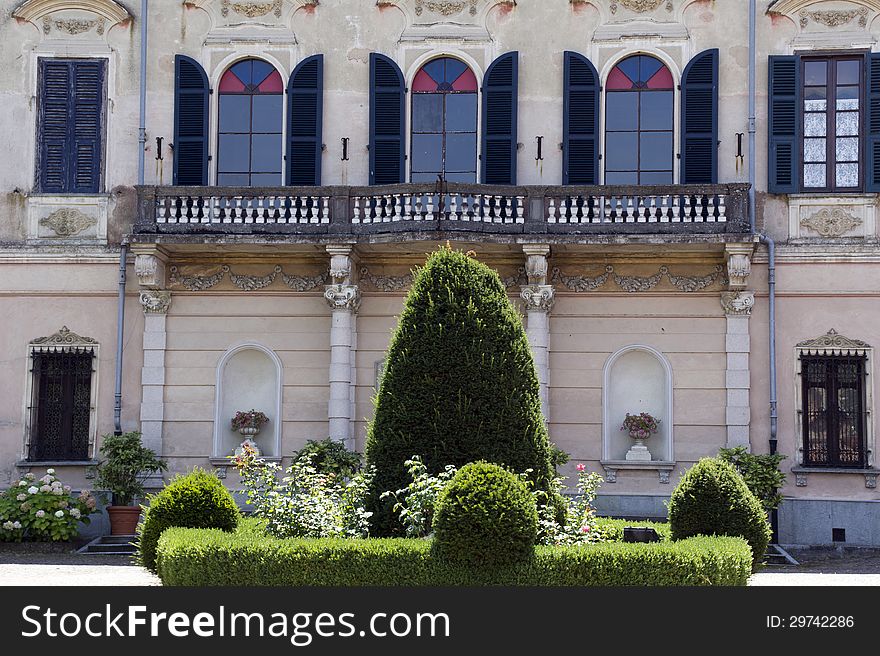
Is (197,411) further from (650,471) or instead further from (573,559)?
(573,559)

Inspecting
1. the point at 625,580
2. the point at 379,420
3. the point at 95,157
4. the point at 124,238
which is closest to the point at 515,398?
the point at 379,420

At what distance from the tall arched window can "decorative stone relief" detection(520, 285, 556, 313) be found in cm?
469

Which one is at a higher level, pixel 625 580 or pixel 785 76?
pixel 785 76

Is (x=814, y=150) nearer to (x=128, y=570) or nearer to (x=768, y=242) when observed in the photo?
(x=768, y=242)

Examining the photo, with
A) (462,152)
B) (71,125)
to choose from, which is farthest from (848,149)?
(71,125)

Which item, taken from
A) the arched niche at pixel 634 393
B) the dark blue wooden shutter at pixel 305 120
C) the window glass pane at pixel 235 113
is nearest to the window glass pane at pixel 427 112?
the dark blue wooden shutter at pixel 305 120

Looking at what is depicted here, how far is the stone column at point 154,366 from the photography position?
22016 mm

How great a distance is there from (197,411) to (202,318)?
1571 millimetres

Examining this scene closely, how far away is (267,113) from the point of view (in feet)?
74.6

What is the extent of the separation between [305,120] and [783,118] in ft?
26.2

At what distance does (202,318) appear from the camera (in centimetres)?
2238

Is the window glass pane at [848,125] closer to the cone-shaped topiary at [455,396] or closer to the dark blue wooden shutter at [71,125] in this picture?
the cone-shaped topiary at [455,396]

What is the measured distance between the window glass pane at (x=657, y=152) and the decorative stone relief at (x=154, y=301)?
831 centimetres

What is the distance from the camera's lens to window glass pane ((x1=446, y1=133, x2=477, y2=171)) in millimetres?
22531
